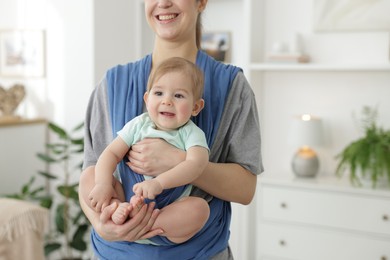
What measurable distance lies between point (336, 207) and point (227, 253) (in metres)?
2.03

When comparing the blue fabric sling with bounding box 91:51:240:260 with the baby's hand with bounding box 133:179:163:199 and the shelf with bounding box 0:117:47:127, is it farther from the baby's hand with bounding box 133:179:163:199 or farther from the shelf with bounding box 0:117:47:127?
the shelf with bounding box 0:117:47:127

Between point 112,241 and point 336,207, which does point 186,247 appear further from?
point 336,207

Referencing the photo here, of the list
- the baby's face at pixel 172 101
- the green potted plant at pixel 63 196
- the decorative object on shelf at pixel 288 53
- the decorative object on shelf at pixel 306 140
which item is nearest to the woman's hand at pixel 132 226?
the baby's face at pixel 172 101

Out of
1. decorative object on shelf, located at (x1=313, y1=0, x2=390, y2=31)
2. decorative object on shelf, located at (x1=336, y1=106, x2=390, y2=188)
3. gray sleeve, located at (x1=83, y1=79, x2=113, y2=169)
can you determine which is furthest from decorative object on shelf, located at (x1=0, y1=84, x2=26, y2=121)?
gray sleeve, located at (x1=83, y1=79, x2=113, y2=169)

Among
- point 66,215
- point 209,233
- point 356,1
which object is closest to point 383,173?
point 356,1

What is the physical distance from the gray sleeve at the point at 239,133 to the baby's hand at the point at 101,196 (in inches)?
11.1

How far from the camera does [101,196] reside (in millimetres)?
1228

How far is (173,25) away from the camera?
1.34 m

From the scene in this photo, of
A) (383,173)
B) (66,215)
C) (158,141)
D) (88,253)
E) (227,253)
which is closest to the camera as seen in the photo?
(158,141)

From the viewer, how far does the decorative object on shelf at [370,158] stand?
3207 mm

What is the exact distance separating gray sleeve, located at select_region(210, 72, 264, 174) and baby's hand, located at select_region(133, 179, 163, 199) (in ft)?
0.75

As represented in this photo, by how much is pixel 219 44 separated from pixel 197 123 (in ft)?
8.73

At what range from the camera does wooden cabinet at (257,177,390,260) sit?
127 inches

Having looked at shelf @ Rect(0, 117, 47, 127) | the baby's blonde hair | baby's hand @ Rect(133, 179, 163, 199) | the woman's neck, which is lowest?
shelf @ Rect(0, 117, 47, 127)
